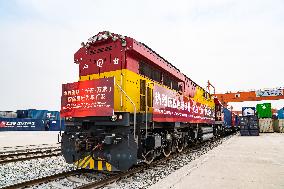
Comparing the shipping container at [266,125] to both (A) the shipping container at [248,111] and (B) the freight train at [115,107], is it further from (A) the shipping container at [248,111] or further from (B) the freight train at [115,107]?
(B) the freight train at [115,107]

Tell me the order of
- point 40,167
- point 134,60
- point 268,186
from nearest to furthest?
point 268,186, point 134,60, point 40,167

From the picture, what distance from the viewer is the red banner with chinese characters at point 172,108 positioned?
285 inches

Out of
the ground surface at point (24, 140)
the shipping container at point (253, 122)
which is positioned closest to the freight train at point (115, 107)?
the ground surface at point (24, 140)

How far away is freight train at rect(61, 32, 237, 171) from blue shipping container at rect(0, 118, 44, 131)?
27.6 metres

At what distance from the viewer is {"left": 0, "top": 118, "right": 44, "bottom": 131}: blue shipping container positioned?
31.1 m

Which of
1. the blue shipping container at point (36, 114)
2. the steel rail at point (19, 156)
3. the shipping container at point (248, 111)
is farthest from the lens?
the blue shipping container at point (36, 114)

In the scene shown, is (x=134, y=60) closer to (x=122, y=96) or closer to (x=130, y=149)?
(x=122, y=96)

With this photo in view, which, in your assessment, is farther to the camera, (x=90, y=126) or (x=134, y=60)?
(x=134, y=60)

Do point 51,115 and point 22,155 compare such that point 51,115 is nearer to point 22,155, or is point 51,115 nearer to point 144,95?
point 22,155

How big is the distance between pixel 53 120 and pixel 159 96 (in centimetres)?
3086

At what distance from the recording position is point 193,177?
19.4 ft

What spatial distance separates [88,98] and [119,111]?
2.80 feet

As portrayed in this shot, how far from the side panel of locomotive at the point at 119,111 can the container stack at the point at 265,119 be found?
2882cm

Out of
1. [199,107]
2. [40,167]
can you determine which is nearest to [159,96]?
[40,167]
